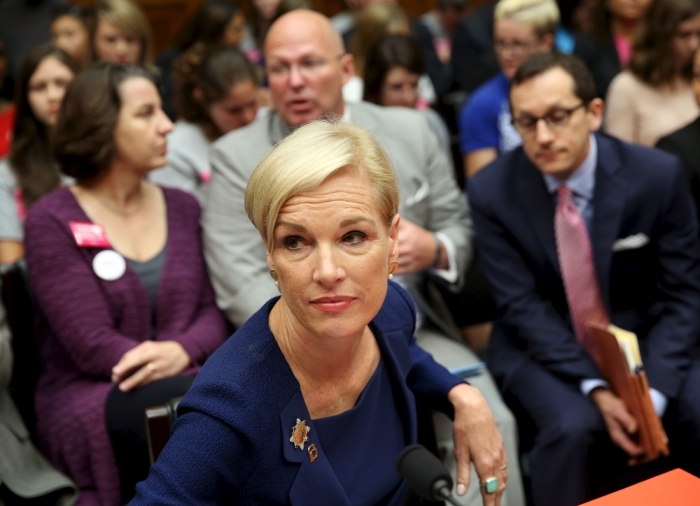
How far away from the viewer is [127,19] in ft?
13.3

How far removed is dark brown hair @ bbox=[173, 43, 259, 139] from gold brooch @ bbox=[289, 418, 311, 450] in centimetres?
214

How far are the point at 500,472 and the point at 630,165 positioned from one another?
1196mm

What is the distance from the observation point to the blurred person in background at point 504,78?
3703mm

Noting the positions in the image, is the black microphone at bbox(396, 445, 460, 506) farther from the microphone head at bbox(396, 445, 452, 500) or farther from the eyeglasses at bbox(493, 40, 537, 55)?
the eyeglasses at bbox(493, 40, 537, 55)

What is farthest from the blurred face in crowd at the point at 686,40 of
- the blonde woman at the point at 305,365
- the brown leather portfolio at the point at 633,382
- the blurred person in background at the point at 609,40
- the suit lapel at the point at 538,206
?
the blonde woman at the point at 305,365

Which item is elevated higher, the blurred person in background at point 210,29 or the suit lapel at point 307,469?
the blurred person in background at point 210,29

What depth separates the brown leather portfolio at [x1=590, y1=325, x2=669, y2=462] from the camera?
6.93ft

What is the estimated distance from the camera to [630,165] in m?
2.49

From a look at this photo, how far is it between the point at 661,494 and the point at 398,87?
2745 mm

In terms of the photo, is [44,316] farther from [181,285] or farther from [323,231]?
[323,231]

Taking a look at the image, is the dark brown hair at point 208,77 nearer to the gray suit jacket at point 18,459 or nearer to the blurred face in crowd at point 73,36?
the blurred face in crowd at point 73,36

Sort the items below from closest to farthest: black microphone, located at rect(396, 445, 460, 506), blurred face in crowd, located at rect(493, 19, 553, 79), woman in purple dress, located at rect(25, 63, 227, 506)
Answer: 1. black microphone, located at rect(396, 445, 460, 506)
2. woman in purple dress, located at rect(25, 63, 227, 506)
3. blurred face in crowd, located at rect(493, 19, 553, 79)

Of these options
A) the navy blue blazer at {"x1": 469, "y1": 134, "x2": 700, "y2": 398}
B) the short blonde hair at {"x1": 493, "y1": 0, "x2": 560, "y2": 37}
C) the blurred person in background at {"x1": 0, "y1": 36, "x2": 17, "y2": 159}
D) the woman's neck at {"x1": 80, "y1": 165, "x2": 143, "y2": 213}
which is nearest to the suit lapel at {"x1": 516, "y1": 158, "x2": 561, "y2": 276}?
the navy blue blazer at {"x1": 469, "y1": 134, "x2": 700, "y2": 398}

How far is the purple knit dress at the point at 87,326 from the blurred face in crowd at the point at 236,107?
97 cm
